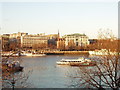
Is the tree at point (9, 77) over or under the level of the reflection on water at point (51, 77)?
over

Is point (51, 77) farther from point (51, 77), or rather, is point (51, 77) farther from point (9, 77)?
point (9, 77)

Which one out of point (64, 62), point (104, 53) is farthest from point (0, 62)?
point (64, 62)

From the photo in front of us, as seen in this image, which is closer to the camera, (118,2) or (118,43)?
(118,2)

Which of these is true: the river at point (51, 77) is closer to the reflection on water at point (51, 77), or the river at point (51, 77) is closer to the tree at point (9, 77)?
the reflection on water at point (51, 77)

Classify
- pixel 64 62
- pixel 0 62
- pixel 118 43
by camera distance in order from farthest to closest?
pixel 64 62
pixel 0 62
pixel 118 43

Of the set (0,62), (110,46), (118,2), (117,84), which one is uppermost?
(118,2)

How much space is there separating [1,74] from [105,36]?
0.91 metres

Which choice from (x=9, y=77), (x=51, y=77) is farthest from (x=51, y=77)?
(x=9, y=77)

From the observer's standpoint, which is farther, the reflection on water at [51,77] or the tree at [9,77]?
the reflection on water at [51,77]

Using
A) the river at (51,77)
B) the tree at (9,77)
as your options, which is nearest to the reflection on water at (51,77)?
the river at (51,77)

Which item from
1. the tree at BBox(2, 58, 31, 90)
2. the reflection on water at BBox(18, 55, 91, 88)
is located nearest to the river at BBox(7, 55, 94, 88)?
the reflection on water at BBox(18, 55, 91, 88)

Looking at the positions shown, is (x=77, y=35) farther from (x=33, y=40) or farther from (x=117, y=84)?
(x=117, y=84)

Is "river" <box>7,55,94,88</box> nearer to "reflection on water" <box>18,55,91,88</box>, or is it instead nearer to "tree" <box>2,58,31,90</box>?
"reflection on water" <box>18,55,91,88</box>

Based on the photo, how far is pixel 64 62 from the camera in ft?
25.2
